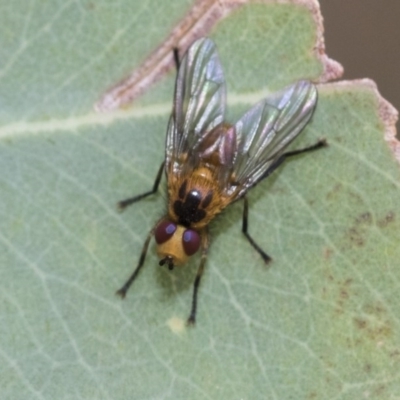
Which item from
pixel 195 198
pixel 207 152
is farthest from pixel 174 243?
pixel 207 152

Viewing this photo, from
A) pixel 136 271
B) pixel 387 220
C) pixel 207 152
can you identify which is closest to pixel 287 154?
pixel 207 152

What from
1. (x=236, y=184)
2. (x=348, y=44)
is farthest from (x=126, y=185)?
(x=348, y=44)

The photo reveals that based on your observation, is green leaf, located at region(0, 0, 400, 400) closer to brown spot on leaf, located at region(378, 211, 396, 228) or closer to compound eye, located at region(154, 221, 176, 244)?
brown spot on leaf, located at region(378, 211, 396, 228)

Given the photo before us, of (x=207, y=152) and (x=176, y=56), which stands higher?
(x=176, y=56)

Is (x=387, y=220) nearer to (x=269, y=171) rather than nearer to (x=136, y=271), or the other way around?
(x=269, y=171)

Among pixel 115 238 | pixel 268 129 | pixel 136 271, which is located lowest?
pixel 136 271

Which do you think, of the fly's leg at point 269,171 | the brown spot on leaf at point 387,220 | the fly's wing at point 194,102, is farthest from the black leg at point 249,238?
the brown spot on leaf at point 387,220

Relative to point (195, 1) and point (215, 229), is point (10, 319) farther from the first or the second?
point (195, 1)
